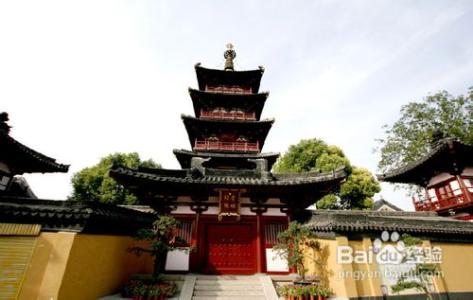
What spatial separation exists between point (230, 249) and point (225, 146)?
21.1 ft

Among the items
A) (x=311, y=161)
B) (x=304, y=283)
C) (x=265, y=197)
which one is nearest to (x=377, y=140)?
(x=311, y=161)

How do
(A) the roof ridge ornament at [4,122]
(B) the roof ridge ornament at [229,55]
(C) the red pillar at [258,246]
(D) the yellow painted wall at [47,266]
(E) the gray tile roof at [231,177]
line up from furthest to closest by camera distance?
(B) the roof ridge ornament at [229,55], (A) the roof ridge ornament at [4,122], (C) the red pillar at [258,246], (E) the gray tile roof at [231,177], (D) the yellow painted wall at [47,266]

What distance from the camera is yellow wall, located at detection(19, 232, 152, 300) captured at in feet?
21.8

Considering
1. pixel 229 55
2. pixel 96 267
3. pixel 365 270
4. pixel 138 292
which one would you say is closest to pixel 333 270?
pixel 365 270

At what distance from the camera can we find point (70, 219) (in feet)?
23.9

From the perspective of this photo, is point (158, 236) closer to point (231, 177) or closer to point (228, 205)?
point (228, 205)

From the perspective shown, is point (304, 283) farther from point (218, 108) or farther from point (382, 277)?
point (218, 108)

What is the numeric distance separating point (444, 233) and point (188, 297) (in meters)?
10.6

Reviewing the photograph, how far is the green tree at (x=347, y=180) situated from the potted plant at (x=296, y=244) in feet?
45.7

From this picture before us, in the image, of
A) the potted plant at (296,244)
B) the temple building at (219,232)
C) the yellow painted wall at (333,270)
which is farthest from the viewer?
the potted plant at (296,244)

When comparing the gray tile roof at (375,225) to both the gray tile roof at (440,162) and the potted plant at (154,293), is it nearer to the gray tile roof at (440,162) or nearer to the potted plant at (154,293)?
the gray tile roof at (440,162)

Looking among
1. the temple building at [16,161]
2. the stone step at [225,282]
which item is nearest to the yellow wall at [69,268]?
the stone step at [225,282]

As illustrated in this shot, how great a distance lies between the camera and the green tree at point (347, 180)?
2338cm

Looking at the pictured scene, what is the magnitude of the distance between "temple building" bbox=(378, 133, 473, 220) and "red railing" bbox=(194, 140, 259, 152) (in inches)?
423
